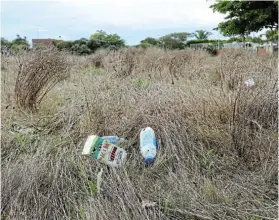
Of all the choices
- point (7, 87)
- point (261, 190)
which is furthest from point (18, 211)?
point (7, 87)

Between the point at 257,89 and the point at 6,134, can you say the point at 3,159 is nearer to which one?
the point at 6,134

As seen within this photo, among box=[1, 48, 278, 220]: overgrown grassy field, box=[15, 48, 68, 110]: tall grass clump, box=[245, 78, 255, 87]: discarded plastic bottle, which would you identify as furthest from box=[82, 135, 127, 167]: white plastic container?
box=[15, 48, 68, 110]: tall grass clump

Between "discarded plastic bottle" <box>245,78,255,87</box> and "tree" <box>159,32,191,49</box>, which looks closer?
"discarded plastic bottle" <box>245,78,255,87</box>

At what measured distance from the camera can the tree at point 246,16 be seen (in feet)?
47.9

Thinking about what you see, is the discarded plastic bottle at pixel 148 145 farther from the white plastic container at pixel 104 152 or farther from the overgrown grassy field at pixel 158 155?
the white plastic container at pixel 104 152

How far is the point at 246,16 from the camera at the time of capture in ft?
51.2

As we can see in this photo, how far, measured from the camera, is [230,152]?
2.33m

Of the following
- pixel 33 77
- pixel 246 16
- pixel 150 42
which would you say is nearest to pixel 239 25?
pixel 246 16

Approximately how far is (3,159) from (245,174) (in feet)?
5.80

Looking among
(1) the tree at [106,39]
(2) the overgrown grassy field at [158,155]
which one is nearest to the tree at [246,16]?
(1) the tree at [106,39]

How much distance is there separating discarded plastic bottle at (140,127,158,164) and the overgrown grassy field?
0.06 meters

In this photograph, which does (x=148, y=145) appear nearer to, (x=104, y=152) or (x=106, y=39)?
(x=104, y=152)

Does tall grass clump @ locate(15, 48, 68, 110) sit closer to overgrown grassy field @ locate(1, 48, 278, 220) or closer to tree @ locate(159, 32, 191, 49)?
overgrown grassy field @ locate(1, 48, 278, 220)

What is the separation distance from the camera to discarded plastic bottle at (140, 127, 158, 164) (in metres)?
2.29
